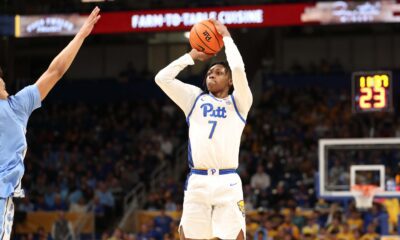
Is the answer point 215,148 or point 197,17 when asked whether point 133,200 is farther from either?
point 215,148

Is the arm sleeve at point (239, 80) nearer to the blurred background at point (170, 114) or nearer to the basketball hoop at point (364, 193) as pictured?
the blurred background at point (170, 114)

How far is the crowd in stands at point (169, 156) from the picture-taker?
693 inches

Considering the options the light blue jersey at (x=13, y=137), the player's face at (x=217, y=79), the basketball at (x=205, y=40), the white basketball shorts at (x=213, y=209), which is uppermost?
the basketball at (x=205, y=40)

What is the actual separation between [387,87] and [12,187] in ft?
33.5

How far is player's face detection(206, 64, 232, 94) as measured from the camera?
7090 mm

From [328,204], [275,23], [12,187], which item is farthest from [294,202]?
[12,187]

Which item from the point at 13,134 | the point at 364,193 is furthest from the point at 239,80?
→ the point at 364,193

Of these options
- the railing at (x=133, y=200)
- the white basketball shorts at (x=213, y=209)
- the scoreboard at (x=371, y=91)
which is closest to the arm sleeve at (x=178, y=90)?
the white basketball shorts at (x=213, y=209)

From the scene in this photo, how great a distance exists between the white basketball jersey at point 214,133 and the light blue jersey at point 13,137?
175 cm

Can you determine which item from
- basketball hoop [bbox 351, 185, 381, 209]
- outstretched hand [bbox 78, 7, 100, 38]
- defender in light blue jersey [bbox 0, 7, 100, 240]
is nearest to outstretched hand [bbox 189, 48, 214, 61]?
outstretched hand [bbox 78, 7, 100, 38]

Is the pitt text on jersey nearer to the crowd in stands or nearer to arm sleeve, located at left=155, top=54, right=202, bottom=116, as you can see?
arm sleeve, located at left=155, top=54, right=202, bottom=116

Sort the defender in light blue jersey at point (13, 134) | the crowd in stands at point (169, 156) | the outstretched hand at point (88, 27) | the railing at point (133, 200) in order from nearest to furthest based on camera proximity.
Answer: the defender in light blue jersey at point (13, 134) < the outstretched hand at point (88, 27) < the crowd in stands at point (169, 156) < the railing at point (133, 200)

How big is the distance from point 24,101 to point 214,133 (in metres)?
1.88

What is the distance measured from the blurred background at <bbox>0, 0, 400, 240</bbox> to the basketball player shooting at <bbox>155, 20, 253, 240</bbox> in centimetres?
790
